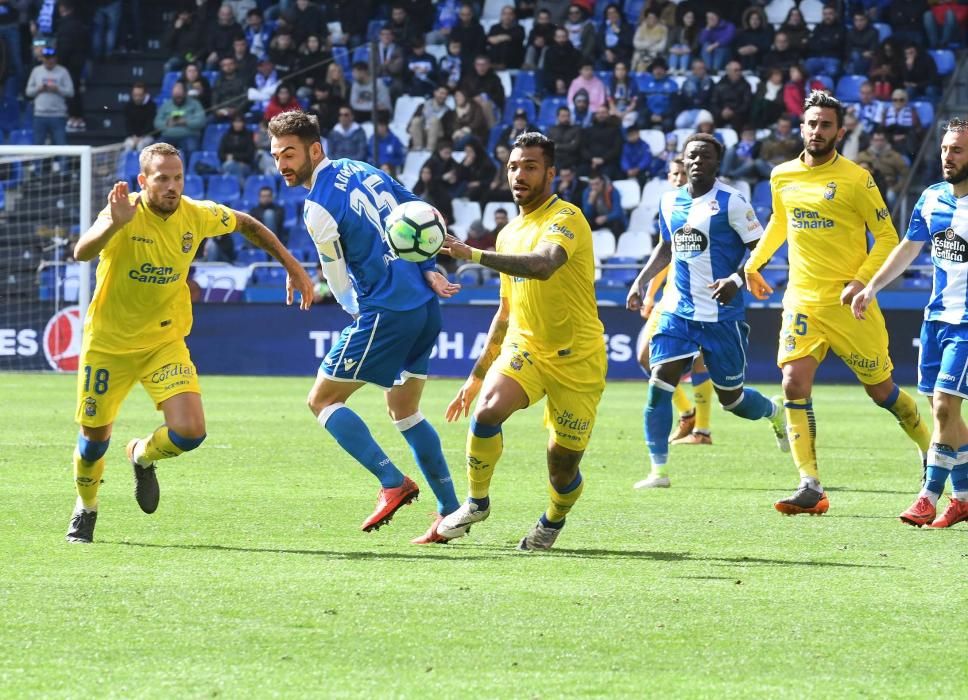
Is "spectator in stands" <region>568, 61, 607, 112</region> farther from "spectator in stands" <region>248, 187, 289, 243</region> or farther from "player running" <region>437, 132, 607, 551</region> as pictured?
"player running" <region>437, 132, 607, 551</region>

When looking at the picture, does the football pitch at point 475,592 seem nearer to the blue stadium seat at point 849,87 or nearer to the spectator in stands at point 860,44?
the blue stadium seat at point 849,87

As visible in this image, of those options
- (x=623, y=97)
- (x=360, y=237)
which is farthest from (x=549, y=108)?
(x=360, y=237)

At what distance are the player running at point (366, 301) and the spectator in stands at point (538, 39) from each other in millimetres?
18930

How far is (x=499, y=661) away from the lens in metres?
5.02

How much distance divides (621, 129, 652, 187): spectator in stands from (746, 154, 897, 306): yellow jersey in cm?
1488

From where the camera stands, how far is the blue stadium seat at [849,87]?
25203mm

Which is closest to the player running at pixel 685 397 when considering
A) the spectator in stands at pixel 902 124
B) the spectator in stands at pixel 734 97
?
the spectator in stands at pixel 902 124

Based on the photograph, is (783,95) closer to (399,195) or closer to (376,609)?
(399,195)

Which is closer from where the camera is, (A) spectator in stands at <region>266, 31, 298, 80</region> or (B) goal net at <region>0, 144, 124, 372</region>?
(B) goal net at <region>0, 144, 124, 372</region>

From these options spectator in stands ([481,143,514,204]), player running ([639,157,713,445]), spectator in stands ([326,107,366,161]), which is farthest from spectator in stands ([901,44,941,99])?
player running ([639,157,713,445])

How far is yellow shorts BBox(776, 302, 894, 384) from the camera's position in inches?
366

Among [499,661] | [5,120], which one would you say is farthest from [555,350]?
[5,120]

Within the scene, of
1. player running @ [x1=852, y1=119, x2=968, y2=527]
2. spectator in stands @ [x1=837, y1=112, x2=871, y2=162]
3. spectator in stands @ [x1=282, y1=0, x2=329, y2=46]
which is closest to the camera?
player running @ [x1=852, y1=119, x2=968, y2=527]

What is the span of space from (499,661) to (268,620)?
3.19ft
